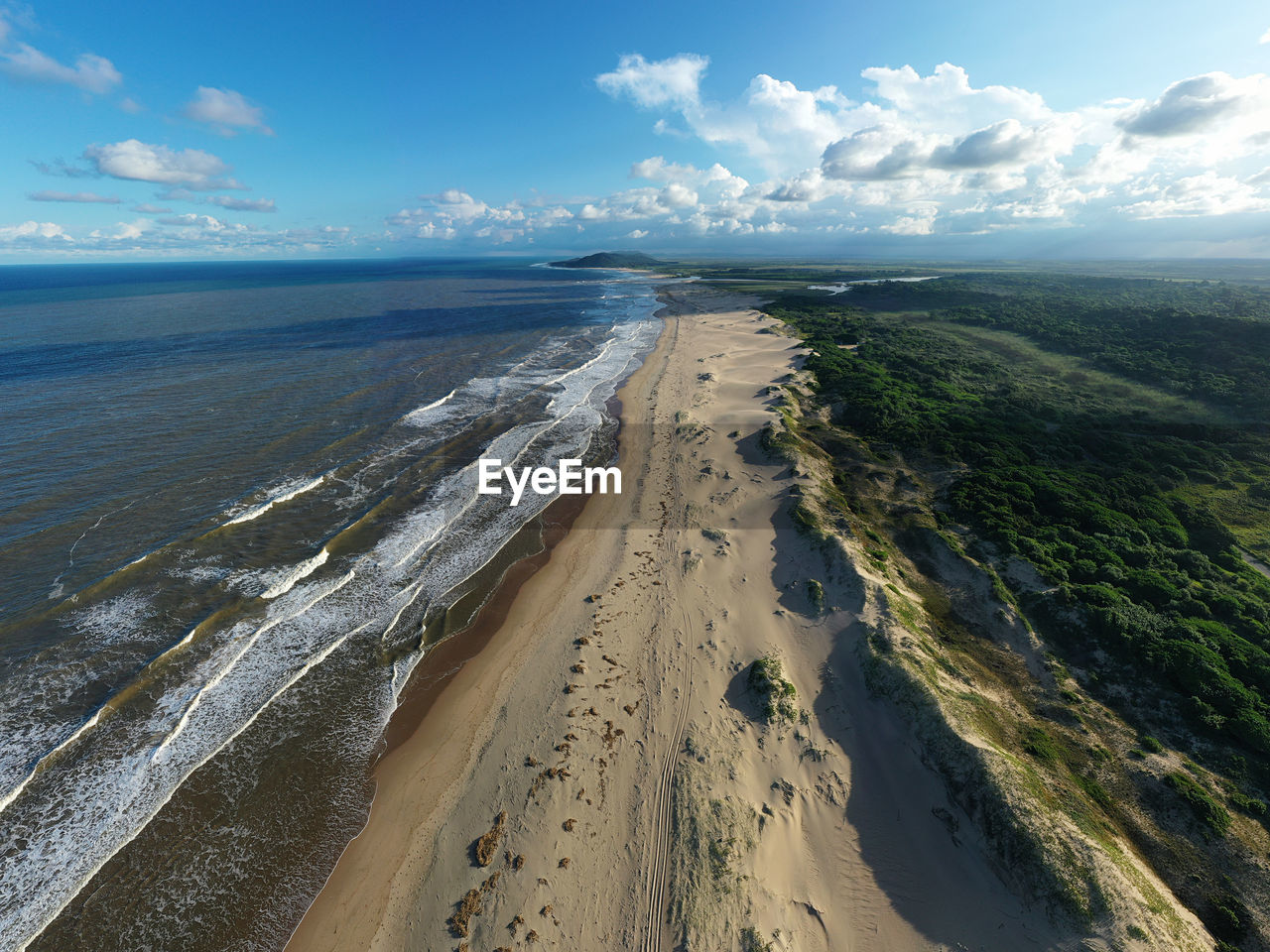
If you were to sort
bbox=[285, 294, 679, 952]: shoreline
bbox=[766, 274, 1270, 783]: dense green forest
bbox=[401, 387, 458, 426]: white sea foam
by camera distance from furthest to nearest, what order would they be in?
bbox=[401, 387, 458, 426]: white sea foam
bbox=[766, 274, 1270, 783]: dense green forest
bbox=[285, 294, 679, 952]: shoreline

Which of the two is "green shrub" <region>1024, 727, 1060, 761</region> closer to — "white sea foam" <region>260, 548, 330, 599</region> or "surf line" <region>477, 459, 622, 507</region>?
"surf line" <region>477, 459, 622, 507</region>

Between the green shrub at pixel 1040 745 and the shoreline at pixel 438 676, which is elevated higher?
the green shrub at pixel 1040 745

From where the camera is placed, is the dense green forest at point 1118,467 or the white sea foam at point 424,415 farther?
the white sea foam at point 424,415

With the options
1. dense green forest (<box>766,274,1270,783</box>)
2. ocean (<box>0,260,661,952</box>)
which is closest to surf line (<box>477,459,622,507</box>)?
ocean (<box>0,260,661,952</box>)

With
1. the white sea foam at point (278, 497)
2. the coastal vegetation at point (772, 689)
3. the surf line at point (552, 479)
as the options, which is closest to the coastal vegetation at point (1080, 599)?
the coastal vegetation at point (772, 689)

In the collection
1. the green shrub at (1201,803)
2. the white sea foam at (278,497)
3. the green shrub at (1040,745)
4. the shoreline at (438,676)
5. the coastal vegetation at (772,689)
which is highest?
the white sea foam at (278,497)

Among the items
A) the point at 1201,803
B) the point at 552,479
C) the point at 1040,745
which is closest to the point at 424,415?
the point at 552,479

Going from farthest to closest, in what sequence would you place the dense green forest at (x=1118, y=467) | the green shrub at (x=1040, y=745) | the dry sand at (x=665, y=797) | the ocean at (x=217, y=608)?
the dense green forest at (x=1118, y=467) < the green shrub at (x=1040, y=745) < the ocean at (x=217, y=608) < the dry sand at (x=665, y=797)

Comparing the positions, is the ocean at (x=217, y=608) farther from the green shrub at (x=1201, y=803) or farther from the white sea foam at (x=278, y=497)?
the green shrub at (x=1201, y=803)
